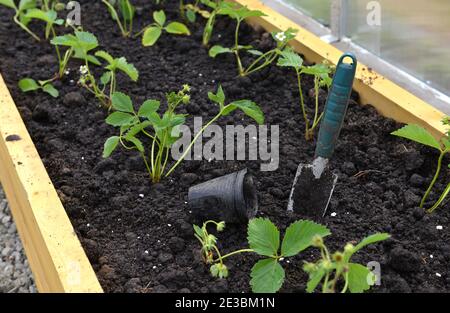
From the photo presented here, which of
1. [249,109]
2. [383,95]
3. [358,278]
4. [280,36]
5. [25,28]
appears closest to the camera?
[358,278]

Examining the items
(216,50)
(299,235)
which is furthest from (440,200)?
(216,50)

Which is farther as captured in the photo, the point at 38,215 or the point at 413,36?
the point at 413,36

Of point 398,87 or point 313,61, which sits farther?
point 313,61

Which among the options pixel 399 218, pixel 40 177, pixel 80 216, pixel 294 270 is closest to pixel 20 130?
pixel 40 177

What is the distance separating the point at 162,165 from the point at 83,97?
464 mm

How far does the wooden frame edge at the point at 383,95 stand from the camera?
1.82 metres

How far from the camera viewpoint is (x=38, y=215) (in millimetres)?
1564

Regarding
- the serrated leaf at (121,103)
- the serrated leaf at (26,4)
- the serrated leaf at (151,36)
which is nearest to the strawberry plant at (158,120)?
the serrated leaf at (121,103)

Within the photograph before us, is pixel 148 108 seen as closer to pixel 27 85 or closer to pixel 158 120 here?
pixel 158 120

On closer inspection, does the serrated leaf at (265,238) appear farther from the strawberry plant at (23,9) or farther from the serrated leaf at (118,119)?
the strawberry plant at (23,9)

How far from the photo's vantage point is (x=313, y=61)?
7.16ft

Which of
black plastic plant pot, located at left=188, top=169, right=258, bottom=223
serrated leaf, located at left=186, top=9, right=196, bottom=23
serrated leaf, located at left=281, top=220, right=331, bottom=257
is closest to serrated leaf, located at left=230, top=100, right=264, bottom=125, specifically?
black plastic plant pot, located at left=188, top=169, right=258, bottom=223

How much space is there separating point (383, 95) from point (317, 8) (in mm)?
763
